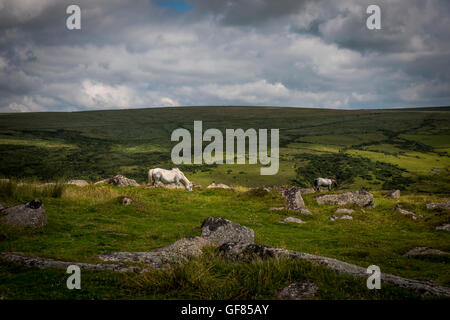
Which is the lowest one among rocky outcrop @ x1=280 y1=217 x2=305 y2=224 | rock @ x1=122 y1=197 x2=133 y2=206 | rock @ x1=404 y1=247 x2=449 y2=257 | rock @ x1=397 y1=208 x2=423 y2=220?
rock @ x1=397 y1=208 x2=423 y2=220

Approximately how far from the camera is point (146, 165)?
314 ft

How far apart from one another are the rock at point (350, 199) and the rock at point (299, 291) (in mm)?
24173

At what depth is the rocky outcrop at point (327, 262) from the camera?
23.1 ft

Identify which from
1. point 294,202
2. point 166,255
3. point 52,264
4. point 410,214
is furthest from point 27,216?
point 410,214

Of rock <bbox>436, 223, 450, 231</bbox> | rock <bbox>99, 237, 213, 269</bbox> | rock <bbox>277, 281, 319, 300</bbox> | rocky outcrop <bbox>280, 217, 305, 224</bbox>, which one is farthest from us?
rocky outcrop <bbox>280, 217, 305, 224</bbox>

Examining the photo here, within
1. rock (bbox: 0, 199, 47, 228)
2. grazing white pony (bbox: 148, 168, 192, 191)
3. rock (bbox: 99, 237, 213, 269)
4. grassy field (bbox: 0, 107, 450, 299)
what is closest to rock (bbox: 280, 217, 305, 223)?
grassy field (bbox: 0, 107, 450, 299)

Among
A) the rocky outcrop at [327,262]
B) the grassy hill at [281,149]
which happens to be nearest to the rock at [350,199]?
the rocky outcrop at [327,262]

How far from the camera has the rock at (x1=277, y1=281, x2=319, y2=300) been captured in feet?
21.3

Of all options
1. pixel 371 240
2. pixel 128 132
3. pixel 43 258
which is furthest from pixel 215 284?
pixel 128 132

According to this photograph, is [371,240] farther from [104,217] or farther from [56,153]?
[56,153]

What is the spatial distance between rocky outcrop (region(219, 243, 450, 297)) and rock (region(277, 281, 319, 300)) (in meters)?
1.23

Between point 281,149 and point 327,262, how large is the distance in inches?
4283

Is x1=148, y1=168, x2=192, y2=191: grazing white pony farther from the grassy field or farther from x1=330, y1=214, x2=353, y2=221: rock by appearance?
x1=330, y1=214, x2=353, y2=221: rock
